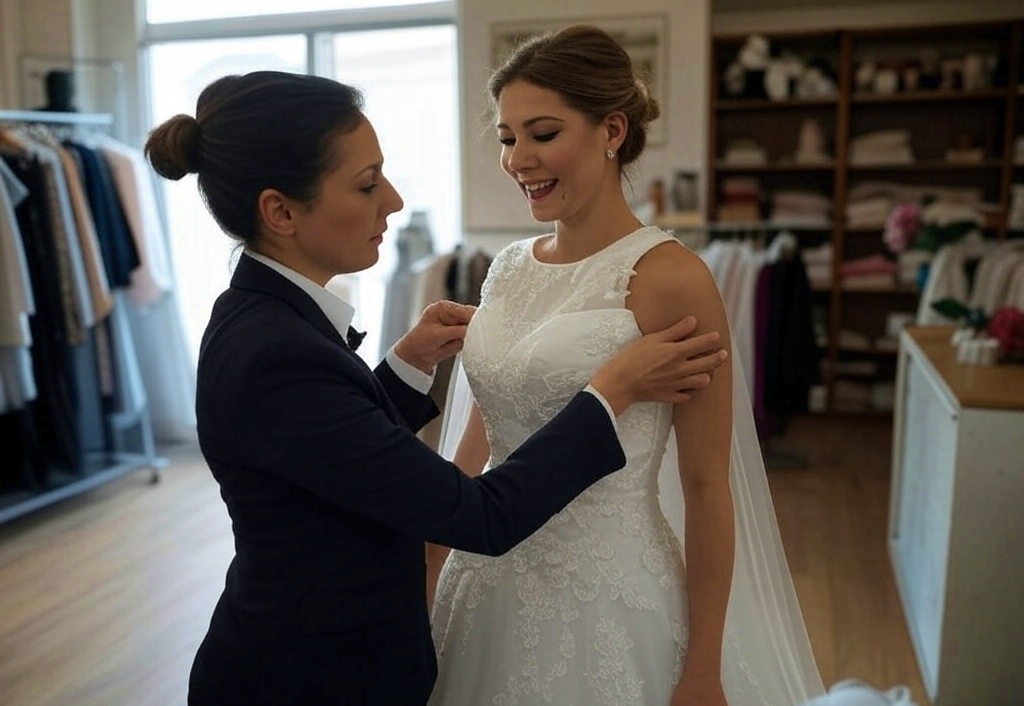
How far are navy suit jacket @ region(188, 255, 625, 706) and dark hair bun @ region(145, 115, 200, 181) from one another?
0.44ft

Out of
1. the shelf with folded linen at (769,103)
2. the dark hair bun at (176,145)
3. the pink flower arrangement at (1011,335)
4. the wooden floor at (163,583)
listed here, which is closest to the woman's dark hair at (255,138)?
the dark hair bun at (176,145)

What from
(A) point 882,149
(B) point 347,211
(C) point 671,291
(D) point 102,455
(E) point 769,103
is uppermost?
(E) point 769,103

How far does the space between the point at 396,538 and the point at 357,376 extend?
0.21m

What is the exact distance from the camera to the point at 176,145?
1022 millimetres

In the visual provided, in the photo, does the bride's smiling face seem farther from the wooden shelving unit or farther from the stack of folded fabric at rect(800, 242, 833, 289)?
the stack of folded fabric at rect(800, 242, 833, 289)

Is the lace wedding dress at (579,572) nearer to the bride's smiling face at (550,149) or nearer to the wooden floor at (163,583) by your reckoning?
the bride's smiling face at (550,149)

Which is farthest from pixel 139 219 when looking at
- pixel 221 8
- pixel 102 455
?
pixel 221 8

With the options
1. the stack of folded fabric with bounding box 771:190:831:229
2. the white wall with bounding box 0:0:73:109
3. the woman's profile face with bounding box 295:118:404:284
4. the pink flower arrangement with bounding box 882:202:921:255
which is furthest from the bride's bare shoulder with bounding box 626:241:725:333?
the white wall with bounding box 0:0:73:109

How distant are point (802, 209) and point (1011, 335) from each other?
2715 mm

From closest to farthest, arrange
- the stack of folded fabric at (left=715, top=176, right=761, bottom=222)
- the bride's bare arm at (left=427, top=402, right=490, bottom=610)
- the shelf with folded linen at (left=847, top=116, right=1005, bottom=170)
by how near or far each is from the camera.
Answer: the bride's bare arm at (left=427, top=402, right=490, bottom=610), the shelf with folded linen at (left=847, top=116, right=1005, bottom=170), the stack of folded fabric at (left=715, top=176, right=761, bottom=222)

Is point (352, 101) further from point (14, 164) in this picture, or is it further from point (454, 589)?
point (14, 164)

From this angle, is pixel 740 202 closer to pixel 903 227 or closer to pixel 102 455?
pixel 903 227

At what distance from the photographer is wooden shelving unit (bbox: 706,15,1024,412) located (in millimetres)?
4898

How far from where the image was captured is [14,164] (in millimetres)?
3537
